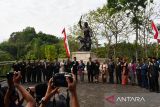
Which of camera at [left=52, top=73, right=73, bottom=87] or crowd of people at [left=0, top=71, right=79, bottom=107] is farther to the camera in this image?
camera at [left=52, top=73, right=73, bottom=87]

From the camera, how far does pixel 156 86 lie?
1831 cm

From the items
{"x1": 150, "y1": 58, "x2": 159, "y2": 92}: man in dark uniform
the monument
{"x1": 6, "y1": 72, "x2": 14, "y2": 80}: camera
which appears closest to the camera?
{"x1": 6, "y1": 72, "x2": 14, "y2": 80}: camera

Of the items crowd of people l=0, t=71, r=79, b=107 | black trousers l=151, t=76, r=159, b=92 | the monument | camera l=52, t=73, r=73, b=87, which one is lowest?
black trousers l=151, t=76, r=159, b=92

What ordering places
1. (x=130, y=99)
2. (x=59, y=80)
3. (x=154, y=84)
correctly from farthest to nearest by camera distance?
1. (x=154, y=84)
2. (x=130, y=99)
3. (x=59, y=80)

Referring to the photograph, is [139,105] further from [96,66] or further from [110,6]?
[110,6]

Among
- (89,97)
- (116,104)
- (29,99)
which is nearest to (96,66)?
(89,97)

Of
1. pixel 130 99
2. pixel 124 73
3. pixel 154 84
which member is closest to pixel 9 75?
pixel 130 99

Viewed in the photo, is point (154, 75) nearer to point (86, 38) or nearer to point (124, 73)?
point (124, 73)

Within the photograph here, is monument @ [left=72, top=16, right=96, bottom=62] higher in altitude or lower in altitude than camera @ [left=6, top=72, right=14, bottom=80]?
higher

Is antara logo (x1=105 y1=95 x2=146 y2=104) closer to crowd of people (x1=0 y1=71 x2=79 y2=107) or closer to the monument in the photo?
crowd of people (x1=0 y1=71 x2=79 y2=107)

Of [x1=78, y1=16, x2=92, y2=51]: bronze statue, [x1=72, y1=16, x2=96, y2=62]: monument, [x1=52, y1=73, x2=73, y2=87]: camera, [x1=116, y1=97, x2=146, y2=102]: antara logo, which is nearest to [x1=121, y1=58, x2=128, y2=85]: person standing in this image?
[x1=116, y1=97, x2=146, y2=102]: antara logo

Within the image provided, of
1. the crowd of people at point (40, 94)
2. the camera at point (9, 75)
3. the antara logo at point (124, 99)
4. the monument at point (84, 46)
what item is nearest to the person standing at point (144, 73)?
the antara logo at point (124, 99)

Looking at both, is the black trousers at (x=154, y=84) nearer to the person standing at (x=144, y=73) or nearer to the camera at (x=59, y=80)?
the person standing at (x=144, y=73)

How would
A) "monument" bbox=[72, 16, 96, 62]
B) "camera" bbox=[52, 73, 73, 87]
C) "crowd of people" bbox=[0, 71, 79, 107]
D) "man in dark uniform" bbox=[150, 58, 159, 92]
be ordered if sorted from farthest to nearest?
1. "monument" bbox=[72, 16, 96, 62]
2. "man in dark uniform" bbox=[150, 58, 159, 92]
3. "camera" bbox=[52, 73, 73, 87]
4. "crowd of people" bbox=[0, 71, 79, 107]
